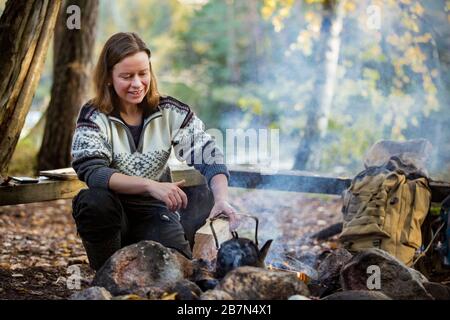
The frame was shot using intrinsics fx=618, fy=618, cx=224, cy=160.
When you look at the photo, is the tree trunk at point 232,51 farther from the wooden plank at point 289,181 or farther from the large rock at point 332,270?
the large rock at point 332,270

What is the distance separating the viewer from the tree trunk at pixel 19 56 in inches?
159

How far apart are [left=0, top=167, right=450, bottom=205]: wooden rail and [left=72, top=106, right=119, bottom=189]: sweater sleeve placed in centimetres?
86

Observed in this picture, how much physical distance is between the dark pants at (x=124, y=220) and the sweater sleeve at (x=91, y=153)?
0.07 m

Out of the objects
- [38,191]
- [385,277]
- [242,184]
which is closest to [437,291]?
[385,277]

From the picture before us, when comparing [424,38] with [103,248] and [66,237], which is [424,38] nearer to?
[66,237]

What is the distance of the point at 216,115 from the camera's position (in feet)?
48.8

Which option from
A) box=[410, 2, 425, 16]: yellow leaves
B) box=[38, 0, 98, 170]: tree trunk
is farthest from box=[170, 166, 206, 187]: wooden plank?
box=[410, 2, 425, 16]: yellow leaves

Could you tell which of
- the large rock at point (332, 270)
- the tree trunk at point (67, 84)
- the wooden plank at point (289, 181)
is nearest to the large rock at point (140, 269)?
the large rock at point (332, 270)

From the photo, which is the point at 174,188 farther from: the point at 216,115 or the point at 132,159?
the point at 216,115

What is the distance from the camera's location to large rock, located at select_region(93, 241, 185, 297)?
304 cm

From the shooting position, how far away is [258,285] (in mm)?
2844

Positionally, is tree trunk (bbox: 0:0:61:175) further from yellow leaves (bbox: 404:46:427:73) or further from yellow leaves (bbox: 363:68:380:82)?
yellow leaves (bbox: 363:68:380:82)

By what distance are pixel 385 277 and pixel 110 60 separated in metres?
1.89

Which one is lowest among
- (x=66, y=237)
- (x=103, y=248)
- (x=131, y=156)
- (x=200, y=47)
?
(x=66, y=237)
